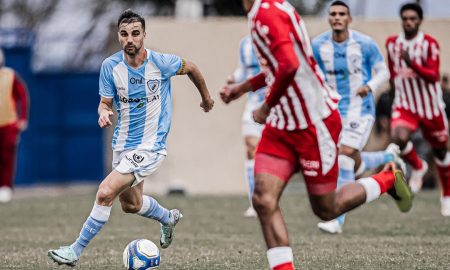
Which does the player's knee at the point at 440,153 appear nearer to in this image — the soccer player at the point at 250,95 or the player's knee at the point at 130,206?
the soccer player at the point at 250,95

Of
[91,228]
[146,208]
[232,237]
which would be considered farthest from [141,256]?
[232,237]

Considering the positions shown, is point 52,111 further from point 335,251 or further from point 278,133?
point 278,133

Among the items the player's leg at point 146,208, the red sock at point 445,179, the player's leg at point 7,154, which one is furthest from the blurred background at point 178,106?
the player's leg at point 146,208

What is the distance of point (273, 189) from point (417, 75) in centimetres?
631

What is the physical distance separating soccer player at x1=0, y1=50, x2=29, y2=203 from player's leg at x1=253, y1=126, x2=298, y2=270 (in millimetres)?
10556

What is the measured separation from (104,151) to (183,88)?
2.88 m

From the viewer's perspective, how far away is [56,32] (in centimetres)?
3269

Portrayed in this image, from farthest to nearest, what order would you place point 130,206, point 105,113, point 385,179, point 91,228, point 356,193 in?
1. point 130,206
2. point 91,228
3. point 105,113
4. point 385,179
5. point 356,193

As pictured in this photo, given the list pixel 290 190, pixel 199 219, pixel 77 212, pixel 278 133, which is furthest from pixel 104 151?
pixel 278 133

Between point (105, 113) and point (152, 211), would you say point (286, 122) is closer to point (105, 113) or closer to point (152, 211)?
point (105, 113)

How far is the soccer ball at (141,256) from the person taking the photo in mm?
7770

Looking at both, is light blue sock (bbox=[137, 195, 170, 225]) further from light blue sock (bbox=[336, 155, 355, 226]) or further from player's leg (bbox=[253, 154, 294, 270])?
light blue sock (bbox=[336, 155, 355, 226])

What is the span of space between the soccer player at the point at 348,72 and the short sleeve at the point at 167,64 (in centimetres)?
256

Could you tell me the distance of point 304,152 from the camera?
6.69 meters
